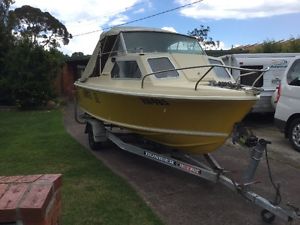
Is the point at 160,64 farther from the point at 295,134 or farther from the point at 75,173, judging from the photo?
the point at 295,134

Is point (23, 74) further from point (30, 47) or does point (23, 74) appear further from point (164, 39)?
point (164, 39)

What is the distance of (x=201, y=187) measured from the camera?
6.74 m

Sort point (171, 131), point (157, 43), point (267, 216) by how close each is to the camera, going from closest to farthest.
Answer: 1. point (267, 216)
2. point (171, 131)
3. point (157, 43)

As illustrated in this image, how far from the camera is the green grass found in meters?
5.54

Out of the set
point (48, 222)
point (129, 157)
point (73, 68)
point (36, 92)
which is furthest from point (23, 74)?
point (48, 222)

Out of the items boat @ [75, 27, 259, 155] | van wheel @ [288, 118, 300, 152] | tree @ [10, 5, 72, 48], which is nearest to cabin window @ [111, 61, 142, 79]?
boat @ [75, 27, 259, 155]

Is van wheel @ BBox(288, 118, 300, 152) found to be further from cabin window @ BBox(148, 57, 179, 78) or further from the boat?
cabin window @ BBox(148, 57, 179, 78)

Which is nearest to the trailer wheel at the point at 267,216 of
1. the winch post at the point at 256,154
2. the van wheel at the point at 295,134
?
the winch post at the point at 256,154

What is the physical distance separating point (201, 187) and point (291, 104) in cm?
394

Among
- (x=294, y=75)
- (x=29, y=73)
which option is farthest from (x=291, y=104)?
(x=29, y=73)

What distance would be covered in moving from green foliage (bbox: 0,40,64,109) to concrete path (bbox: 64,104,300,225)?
12094 millimetres

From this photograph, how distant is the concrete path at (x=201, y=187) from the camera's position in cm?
558

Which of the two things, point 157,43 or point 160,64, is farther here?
point 157,43

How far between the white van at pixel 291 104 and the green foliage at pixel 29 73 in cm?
1370
